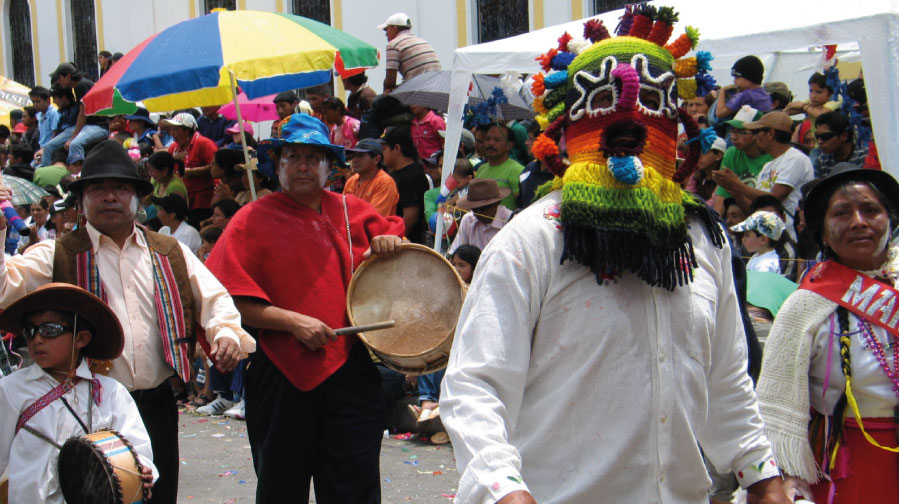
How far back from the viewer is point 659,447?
2553mm

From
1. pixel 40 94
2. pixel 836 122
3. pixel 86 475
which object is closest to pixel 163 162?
pixel 836 122

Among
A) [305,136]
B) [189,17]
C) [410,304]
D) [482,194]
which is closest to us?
[305,136]

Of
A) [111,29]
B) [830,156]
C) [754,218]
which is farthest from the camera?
[111,29]

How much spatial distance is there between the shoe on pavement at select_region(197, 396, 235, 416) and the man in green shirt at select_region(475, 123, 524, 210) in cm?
345

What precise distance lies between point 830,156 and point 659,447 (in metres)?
6.83

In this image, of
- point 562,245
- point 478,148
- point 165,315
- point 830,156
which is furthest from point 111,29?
point 562,245

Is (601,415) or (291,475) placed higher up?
(601,415)

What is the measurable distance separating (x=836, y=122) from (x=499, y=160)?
3189mm

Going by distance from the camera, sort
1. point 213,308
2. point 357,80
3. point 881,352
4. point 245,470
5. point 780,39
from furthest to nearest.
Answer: point 357,80
point 780,39
point 245,470
point 213,308
point 881,352

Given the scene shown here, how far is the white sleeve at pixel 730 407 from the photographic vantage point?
279cm

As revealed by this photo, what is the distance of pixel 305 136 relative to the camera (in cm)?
516

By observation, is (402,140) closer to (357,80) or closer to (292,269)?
(357,80)

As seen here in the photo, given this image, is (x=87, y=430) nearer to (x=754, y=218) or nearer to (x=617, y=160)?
(x=617, y=160)

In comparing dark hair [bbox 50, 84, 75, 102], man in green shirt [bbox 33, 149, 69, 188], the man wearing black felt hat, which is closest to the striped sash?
the man wearing black felt hat
